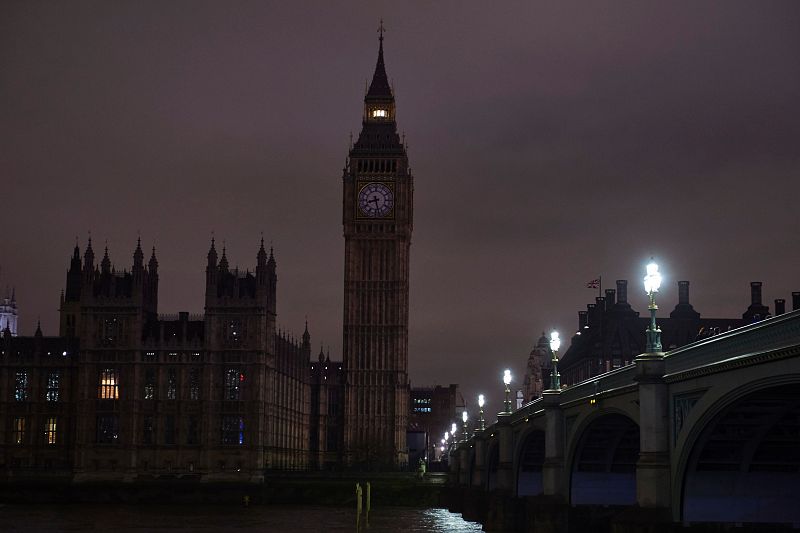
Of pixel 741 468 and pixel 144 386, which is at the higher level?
pixel 144 386

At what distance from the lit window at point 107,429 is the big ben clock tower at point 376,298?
39.5 meters

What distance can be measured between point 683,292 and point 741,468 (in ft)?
381

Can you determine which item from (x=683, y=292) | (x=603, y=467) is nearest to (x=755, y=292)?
(x=683, y=292)

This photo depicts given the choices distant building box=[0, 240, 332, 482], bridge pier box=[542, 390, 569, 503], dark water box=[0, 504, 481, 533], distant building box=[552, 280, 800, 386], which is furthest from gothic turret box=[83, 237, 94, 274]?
bridge pier box=[542, 390, 569, 503]

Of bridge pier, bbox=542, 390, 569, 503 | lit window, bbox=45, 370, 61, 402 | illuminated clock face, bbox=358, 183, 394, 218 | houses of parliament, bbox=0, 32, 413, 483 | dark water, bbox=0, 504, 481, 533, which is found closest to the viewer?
bridge pier, bbox=542, 390, 569, 503

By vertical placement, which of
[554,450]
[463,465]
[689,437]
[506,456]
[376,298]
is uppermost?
[376,298]

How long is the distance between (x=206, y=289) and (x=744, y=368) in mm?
115022

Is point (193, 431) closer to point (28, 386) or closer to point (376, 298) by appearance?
point (28, 386)

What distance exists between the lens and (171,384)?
463 ft

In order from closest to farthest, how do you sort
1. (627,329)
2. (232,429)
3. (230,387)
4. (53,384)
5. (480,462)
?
(480,462) → (232,429) → (230,387) → (53,384) → (627,329)

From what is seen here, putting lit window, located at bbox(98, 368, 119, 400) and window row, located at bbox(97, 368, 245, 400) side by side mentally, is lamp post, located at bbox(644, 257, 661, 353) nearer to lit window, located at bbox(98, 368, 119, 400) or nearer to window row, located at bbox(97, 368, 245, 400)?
window row, located at bbox(97, 368, 245, 400)

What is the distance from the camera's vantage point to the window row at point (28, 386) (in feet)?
474

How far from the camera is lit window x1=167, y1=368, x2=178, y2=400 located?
141000 mm

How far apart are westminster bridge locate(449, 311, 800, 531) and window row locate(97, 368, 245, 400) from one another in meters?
86.9
